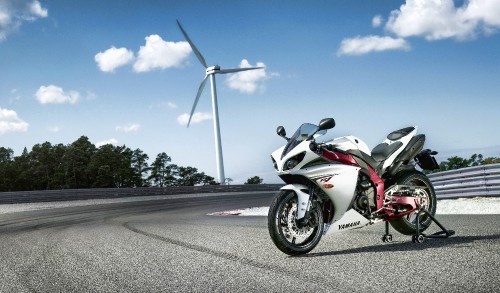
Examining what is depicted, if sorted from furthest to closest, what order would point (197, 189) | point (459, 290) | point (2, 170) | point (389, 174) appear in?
point (2, 170) < point (197, 189) < point (389, 174) < point (459, 290)

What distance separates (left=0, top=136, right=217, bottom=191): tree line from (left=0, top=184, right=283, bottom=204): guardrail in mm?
41703

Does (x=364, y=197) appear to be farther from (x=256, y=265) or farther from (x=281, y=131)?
(x=256, y=265)

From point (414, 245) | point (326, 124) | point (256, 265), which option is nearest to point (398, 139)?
point (414, 245)

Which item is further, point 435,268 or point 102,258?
point 102,258

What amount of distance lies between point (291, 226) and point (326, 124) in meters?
1.25

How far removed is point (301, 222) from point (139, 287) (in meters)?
2.03

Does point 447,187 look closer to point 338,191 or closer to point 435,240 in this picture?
point 435,240

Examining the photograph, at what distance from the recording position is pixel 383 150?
6.57 meters

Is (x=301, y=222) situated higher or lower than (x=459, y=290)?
higher

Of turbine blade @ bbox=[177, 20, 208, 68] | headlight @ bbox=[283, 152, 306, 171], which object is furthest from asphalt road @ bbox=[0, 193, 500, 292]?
turbine blade @ bbox=[177, 20, 208, 68]

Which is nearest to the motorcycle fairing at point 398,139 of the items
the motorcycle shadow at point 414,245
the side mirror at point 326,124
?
the motorcycle shadow at point 414,245

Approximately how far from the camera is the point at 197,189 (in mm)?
37281

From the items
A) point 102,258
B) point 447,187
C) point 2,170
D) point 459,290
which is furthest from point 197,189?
point 2,170

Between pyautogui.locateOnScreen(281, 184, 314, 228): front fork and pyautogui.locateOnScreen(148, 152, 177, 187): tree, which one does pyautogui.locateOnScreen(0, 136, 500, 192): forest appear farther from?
pyautogui.locateOnScreen(281, 184, 314, 228): front fork
